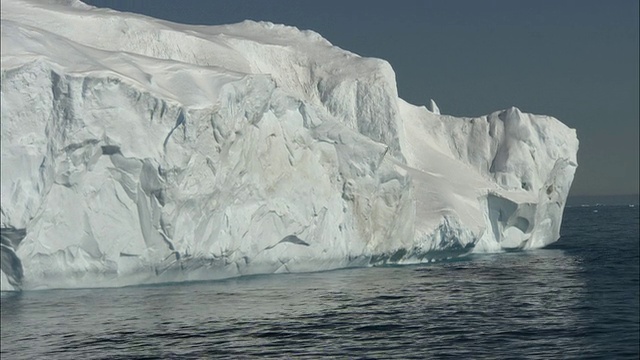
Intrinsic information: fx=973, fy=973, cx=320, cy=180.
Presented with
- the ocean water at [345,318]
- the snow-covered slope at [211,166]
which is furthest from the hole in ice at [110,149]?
the ocean water at [345,318]

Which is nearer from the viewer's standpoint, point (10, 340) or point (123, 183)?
point (10, 340)

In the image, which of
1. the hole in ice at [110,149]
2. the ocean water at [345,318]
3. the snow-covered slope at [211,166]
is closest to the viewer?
the ocean water at [345,318]

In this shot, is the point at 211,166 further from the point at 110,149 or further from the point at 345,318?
the point at 345,318

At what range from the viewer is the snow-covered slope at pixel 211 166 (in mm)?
25891

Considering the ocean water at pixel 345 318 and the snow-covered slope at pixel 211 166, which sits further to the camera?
the snow-covered slope at pixel 211 166

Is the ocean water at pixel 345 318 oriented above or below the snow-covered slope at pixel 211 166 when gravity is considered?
below

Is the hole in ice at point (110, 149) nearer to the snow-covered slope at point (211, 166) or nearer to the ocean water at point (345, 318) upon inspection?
the snow-covered slope at point (211, 166)

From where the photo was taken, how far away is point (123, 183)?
27141mm

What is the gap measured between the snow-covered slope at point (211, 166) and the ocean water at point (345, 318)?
1.29 metres

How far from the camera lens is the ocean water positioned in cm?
1792

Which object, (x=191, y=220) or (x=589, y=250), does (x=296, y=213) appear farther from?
(x=589, y=250)

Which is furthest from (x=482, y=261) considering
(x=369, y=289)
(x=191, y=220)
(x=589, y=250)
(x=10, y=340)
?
(x=10, y=340)

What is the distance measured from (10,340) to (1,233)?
20.5 feet

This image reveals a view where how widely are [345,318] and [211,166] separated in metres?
8.69
